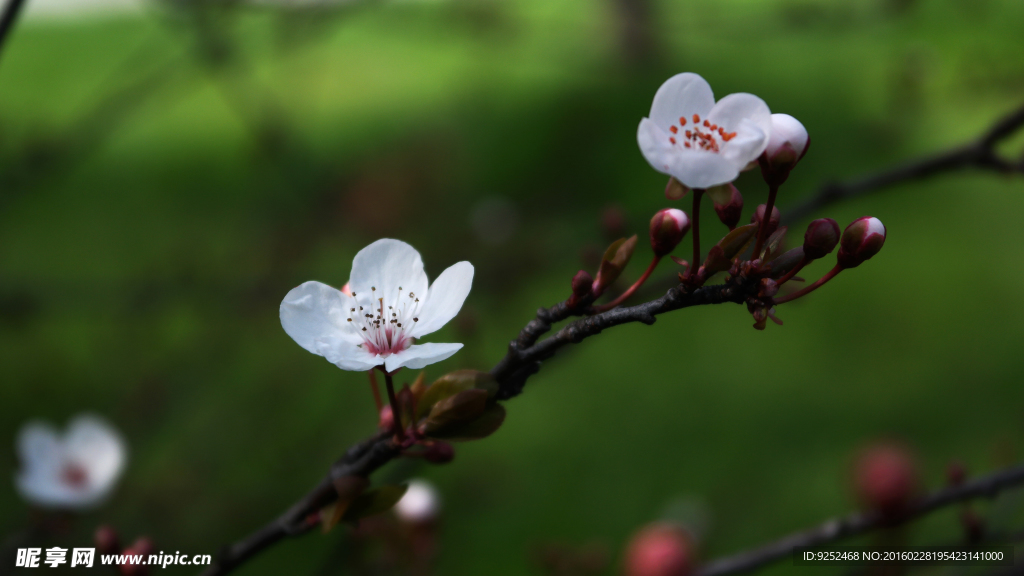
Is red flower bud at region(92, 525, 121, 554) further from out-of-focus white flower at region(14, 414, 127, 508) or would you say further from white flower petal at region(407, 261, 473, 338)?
out-of-focus white flower at region(14, 414, 127, 508)

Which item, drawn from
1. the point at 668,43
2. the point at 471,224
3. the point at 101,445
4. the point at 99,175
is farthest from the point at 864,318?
the point at 99,175

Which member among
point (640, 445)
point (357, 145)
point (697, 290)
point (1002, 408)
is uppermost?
point (357, 145)

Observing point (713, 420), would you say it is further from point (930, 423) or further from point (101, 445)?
point (101, 445)

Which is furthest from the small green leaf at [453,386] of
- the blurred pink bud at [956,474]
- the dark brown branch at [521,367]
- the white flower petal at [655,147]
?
the blurred pink bud at [956,474]

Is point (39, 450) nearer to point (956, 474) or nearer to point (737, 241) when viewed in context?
point (737, 241)

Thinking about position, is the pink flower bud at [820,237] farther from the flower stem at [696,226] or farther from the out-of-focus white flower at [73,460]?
the out-of-focus white flower at [73,460]

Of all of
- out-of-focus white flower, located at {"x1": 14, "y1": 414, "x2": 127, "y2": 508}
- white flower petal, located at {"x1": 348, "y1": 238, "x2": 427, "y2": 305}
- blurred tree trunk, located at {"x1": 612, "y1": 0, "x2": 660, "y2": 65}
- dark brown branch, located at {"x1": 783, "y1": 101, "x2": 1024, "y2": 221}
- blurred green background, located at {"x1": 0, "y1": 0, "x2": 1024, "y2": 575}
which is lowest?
white flower petal, located at {"x1": 348, "y1": 238, "x2": 427, "y2": 305}

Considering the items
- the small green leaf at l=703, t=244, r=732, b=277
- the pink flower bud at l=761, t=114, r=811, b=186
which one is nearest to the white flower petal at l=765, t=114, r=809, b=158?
the pink flower bud at l=761, t=114, r=811, b=186
